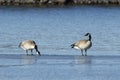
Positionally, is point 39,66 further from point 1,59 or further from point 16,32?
point 16,32

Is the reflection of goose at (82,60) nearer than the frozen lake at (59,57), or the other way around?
the frozen lake at (59,57)

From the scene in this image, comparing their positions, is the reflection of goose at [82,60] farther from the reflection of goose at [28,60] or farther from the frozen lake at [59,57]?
the reflection of goose at [28,60]

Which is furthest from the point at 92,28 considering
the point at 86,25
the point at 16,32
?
the point at 16,32

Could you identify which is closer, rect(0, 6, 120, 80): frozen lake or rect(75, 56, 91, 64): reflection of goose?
rect(0, 6, 120, 80): frozen lake

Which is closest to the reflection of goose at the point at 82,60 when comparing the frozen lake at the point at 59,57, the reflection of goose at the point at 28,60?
the frozen lake at the point at 59,57

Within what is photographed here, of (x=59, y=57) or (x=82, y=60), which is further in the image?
(x=59, y=57)

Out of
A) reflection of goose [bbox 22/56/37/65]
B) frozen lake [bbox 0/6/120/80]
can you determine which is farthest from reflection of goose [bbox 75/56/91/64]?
reflection of goose [bbox 22/56/37/65]

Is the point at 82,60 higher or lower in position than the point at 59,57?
higher

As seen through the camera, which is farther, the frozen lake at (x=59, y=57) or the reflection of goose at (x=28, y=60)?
the reflection of goose at (x=28, y=60)

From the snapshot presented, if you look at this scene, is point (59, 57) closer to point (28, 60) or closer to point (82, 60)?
point (82, 60)

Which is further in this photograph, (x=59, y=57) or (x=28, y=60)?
(x=59, y=57)

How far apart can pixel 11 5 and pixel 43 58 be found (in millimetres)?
35643

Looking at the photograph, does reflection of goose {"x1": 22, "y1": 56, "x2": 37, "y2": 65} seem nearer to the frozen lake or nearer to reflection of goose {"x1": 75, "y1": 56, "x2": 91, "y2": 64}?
the frozen lake

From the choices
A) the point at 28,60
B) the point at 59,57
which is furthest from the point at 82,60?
the point at 28,60
